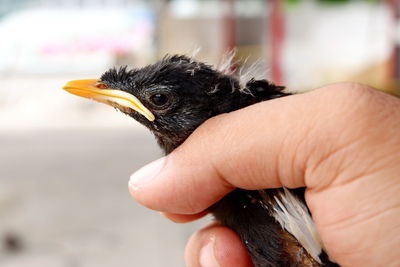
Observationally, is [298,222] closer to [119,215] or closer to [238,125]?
[238,125]

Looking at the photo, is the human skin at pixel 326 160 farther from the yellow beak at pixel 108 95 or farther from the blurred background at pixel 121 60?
the blurred background at pixel 121 60

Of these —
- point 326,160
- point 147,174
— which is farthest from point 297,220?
point 147,174

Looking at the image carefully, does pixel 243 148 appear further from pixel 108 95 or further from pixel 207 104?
pixel 108 95

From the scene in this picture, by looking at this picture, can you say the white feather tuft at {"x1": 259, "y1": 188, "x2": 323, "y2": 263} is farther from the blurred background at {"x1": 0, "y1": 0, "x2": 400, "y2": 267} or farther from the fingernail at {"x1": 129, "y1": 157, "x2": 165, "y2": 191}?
the blurred background at {"x1": 0, "y1": 0, "x2": 400, "y2": 267}

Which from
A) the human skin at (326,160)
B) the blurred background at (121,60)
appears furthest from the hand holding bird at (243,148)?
the blurred background at (121,60)

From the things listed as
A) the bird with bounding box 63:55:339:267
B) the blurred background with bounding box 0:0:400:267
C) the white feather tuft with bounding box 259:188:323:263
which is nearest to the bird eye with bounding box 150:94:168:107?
the bird with bounding box 63:55:339:267

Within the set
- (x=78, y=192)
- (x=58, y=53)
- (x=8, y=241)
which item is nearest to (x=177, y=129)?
(x=8, y=241)
